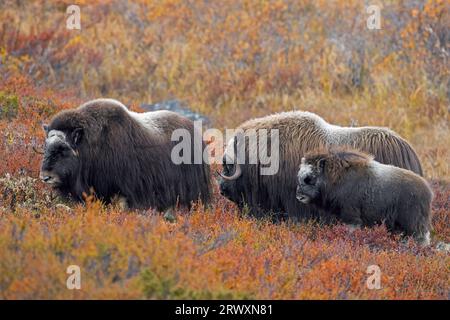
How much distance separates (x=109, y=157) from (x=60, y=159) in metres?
0.39

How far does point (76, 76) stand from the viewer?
11766 millimetres

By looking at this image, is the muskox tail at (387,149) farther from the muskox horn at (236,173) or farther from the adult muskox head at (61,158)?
the adult muskox head at (61,158)

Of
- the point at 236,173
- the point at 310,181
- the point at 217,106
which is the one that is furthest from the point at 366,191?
the point at 217,106

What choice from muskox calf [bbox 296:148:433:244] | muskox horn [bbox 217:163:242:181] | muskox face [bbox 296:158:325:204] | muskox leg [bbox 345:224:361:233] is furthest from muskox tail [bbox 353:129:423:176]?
muskox horn [bbox 217:163:242:181]

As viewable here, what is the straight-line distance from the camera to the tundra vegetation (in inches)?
160

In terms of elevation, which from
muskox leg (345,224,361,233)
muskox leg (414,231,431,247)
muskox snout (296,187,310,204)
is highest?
muskox snout (296,187,310,204)

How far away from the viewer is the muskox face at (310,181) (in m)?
6.17

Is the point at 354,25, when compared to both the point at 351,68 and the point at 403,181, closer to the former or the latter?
the point at 351,68

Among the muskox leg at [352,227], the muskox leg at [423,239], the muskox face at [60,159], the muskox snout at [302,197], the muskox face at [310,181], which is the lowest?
the muskox leg at [423,239]

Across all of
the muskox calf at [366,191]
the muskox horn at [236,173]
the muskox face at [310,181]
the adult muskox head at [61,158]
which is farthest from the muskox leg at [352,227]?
the adult muskox head at [61,158]

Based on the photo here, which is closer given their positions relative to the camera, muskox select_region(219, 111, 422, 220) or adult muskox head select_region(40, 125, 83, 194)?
adult muskox head select_region(40, 125, 83, 194)

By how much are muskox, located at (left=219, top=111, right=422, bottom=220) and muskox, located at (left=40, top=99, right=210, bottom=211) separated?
55 centimetres

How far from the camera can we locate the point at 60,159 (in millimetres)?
6094

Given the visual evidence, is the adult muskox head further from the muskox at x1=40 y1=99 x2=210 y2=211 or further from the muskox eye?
the muskox eye
